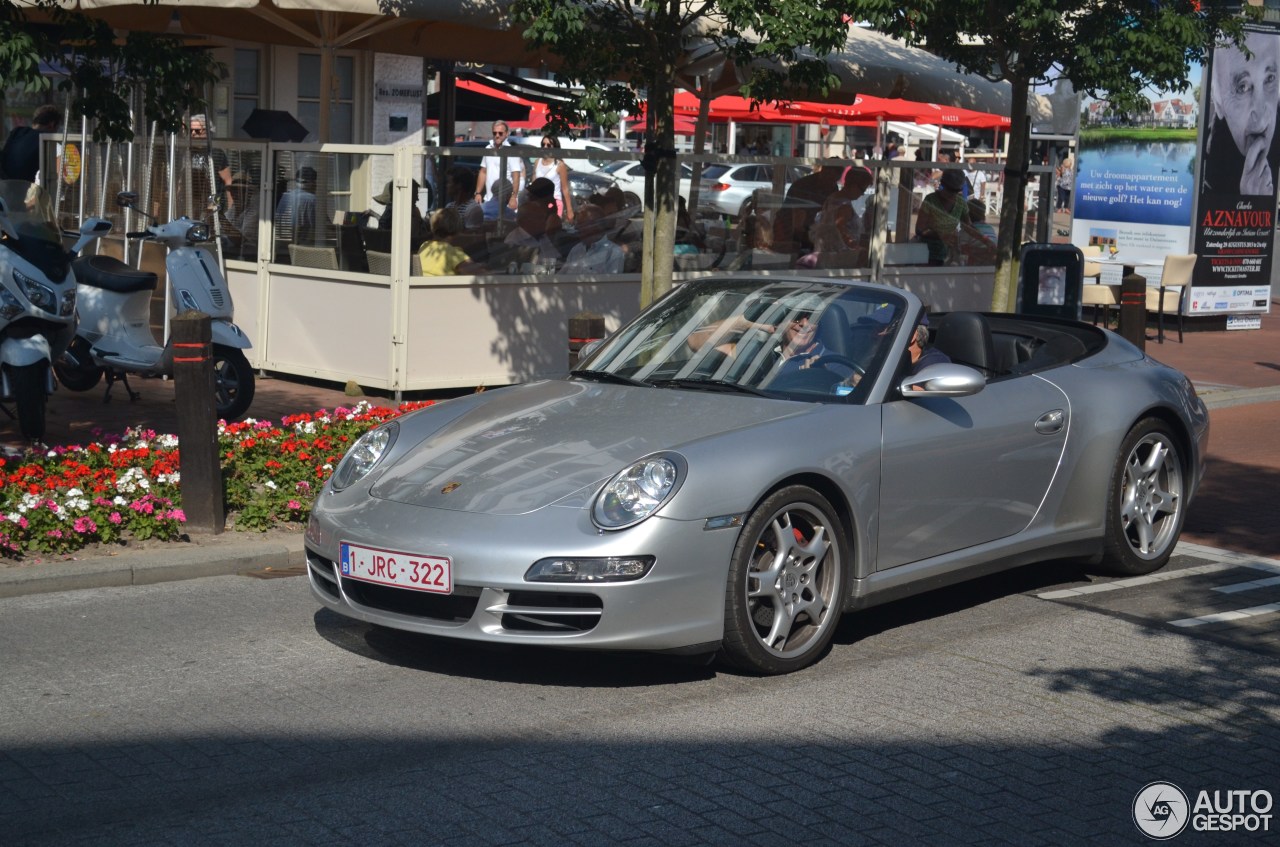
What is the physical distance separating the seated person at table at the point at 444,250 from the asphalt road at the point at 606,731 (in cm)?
621

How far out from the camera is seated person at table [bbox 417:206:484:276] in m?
12.9

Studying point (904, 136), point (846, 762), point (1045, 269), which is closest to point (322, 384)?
point (1045, 269)

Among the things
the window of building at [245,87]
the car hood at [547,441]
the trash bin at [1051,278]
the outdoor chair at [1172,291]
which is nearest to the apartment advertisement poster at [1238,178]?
the outdoor chair at [1172,291]

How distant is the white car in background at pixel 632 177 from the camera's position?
13734 millimetres

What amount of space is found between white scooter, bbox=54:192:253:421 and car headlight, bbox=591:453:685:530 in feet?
21.1

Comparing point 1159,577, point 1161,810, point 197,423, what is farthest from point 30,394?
point 1161,810

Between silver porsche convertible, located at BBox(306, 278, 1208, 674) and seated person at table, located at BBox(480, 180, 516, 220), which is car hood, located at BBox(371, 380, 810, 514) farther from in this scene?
seated person at table, located at BBox(480, 180, 516, 220)

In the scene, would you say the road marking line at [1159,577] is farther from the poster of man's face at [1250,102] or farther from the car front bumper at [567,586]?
the poster of man's face at [1250,102]

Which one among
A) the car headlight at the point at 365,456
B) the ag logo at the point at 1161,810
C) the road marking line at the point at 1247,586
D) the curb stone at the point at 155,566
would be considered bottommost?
the curb stone at the point at 155,566

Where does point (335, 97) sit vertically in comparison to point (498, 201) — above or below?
above

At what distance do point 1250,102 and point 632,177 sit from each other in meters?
10.5

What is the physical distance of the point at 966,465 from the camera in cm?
657

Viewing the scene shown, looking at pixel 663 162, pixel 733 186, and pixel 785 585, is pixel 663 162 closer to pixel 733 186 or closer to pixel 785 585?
pixel 733 186

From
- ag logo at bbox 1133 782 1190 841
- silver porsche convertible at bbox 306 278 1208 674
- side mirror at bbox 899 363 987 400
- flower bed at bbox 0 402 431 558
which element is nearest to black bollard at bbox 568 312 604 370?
flower bed at bbox 0 402 431 558
